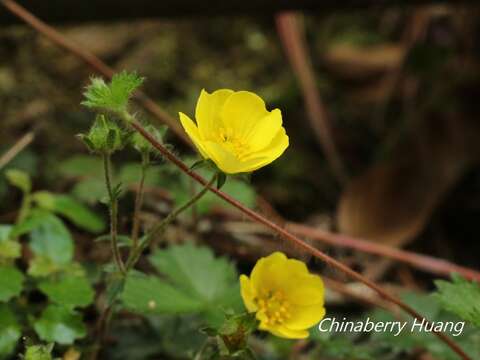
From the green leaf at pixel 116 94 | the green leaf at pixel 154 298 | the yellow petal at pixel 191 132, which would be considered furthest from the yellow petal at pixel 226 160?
the green leaf at pixel 154 298

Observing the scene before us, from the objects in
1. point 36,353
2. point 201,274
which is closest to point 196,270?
point 201,274

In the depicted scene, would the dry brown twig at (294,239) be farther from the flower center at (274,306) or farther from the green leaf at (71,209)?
the green leaf at (71,209)

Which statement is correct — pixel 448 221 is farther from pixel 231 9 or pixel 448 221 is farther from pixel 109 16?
pixel 109 16

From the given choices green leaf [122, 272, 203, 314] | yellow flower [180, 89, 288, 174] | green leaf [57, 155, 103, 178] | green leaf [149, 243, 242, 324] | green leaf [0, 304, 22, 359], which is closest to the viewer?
yellow flower [180, 89, 288, 174]

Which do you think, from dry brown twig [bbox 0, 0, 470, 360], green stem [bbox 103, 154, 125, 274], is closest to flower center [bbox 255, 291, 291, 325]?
dry brown twig [bbox 0, 0, 470, 360]

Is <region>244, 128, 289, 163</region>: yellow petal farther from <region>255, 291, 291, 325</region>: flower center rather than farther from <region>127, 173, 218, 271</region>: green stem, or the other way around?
<region>255, 291, 291, 325</region>: flower center

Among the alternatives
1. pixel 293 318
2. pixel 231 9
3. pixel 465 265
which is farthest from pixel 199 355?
pixel 465 265
